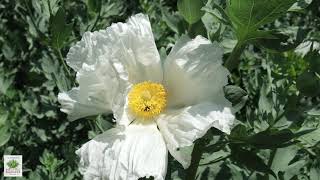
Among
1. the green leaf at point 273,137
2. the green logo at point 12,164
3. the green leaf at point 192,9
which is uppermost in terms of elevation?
the green leaf at point 192,9

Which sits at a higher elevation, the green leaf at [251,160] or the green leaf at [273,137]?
the green leaf at [273,137]

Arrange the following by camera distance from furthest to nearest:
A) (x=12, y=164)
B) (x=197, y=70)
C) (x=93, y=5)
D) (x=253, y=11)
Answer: (x=93, y=5) < (x=12, y=164) < (x=197, y=70) < (x=253, y=11)

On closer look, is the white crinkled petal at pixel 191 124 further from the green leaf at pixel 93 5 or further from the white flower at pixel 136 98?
the green leaf at pixel 93 5

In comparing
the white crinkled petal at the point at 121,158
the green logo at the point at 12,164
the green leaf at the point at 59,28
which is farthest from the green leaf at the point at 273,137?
the green logo at the point at 12,164

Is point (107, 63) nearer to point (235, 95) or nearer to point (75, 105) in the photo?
point (75, 105)

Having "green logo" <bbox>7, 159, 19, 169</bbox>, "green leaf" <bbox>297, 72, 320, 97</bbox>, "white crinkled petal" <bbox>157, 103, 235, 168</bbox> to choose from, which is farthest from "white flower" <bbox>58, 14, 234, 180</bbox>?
"green logo" <bbox>7, 159, 19, 169</bbox>

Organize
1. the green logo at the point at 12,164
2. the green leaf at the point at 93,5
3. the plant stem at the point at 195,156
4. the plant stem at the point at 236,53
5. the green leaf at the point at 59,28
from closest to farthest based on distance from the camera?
1. the plant stem at the point at 236,53
2. the plant stem at the point at 195,156
3. the green leaf at the point at 59,28
4. the green logo at the point at 12,164
5. the green leaf at the point at 93,5

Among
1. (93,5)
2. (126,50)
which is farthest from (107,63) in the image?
(93,5)
